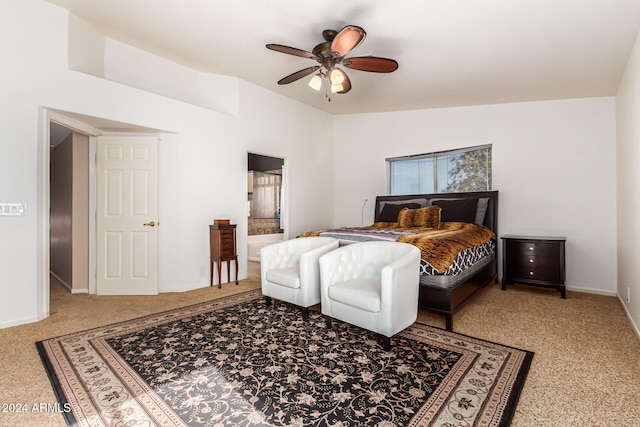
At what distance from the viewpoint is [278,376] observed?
1966 millimetres

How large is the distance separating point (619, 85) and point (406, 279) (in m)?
3.59

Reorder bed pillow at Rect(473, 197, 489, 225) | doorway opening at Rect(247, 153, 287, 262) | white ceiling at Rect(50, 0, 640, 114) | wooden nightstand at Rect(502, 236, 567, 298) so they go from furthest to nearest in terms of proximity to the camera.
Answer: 1. doorway opening at Rect(247, 153, 287, 262)
2. bed pillow at Rect(473, 197, 489, 225)
3. wooden nightstand at Rect(502, 236, 567, 298)
4. white ceiling at Rect(50, 0, 640, 114)

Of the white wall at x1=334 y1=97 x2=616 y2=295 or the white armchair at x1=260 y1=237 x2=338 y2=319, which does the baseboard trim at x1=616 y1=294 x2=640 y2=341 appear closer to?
the white wall at x1=334 y1=97 x2=616 y2=295

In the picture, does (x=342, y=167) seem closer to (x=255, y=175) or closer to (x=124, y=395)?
(x=255, y=175)

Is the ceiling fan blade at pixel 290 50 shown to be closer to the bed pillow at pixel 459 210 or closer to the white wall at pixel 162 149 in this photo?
the white wall at pixel 162 149

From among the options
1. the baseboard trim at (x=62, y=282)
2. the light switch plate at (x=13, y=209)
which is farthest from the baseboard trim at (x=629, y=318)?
the baseboard trim at (x=62, y=282)

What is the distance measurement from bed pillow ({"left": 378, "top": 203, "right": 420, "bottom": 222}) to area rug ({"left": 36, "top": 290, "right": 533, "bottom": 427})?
2407 mm

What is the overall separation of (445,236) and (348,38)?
2110mm

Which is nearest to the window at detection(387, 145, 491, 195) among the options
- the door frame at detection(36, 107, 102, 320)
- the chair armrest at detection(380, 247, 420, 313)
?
the chair armrest at detection(380, 247, 420, 313)

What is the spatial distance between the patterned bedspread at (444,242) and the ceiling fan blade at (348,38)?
183 cm

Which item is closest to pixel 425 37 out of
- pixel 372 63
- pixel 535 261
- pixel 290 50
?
pixel 372 63

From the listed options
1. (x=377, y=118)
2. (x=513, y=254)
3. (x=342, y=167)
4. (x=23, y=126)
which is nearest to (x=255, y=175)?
(x=342, y=167)

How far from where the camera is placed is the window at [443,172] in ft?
15.8

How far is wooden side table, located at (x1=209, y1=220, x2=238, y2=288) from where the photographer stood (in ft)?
13.8
